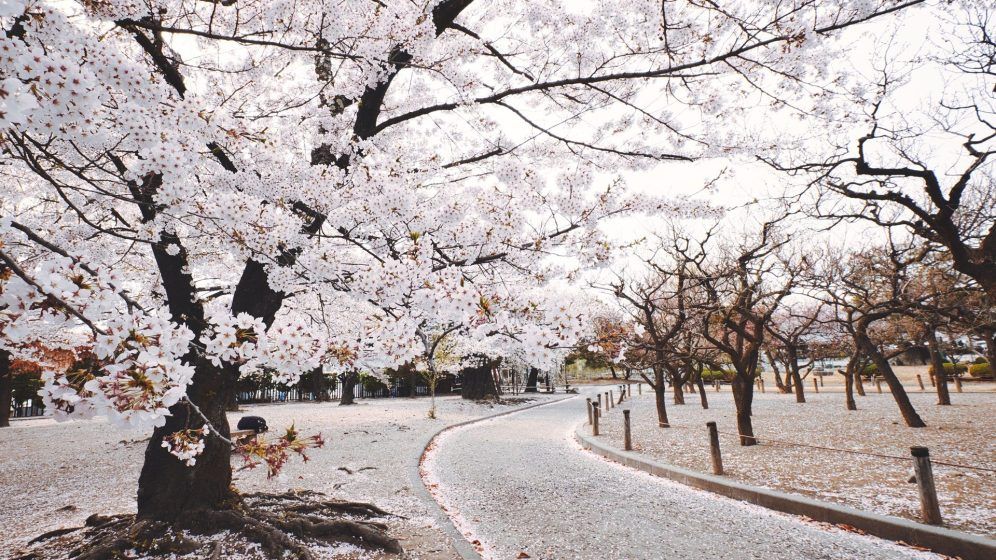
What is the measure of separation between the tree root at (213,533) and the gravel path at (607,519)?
1431mm

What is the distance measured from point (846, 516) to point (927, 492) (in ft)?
2.79

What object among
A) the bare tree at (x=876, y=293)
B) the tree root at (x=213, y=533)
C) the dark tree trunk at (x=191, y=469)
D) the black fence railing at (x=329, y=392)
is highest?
the bare tree at (x=876, y=293)

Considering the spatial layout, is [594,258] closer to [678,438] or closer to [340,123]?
[340,123]

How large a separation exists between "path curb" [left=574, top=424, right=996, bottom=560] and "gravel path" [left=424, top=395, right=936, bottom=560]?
181mm

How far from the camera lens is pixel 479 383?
28.2m

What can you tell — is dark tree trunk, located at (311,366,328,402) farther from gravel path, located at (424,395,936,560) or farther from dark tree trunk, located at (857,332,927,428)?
dark tree trunk, located at (857,332,927,428)

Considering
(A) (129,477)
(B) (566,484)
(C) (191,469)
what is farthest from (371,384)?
(C) (191,469)

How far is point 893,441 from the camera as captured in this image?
9867 millimetres

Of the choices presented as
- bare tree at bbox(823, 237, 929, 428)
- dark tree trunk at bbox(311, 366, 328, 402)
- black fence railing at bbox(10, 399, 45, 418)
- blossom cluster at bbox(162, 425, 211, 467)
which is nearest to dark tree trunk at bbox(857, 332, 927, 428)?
bare tree at bbox(823, 237, 929, 428)

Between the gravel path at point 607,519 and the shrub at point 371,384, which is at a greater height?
the shrub at point 371,384

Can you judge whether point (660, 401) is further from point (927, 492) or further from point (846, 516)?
point (927, 492)

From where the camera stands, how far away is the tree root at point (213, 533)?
4355 millimetres

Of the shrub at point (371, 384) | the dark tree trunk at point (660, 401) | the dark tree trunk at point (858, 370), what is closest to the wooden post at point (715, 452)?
the dark tree trunk at point (660, 401)

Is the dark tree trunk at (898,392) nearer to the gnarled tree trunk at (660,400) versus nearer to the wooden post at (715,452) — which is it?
the gnarled tree trunk at (660,400)
